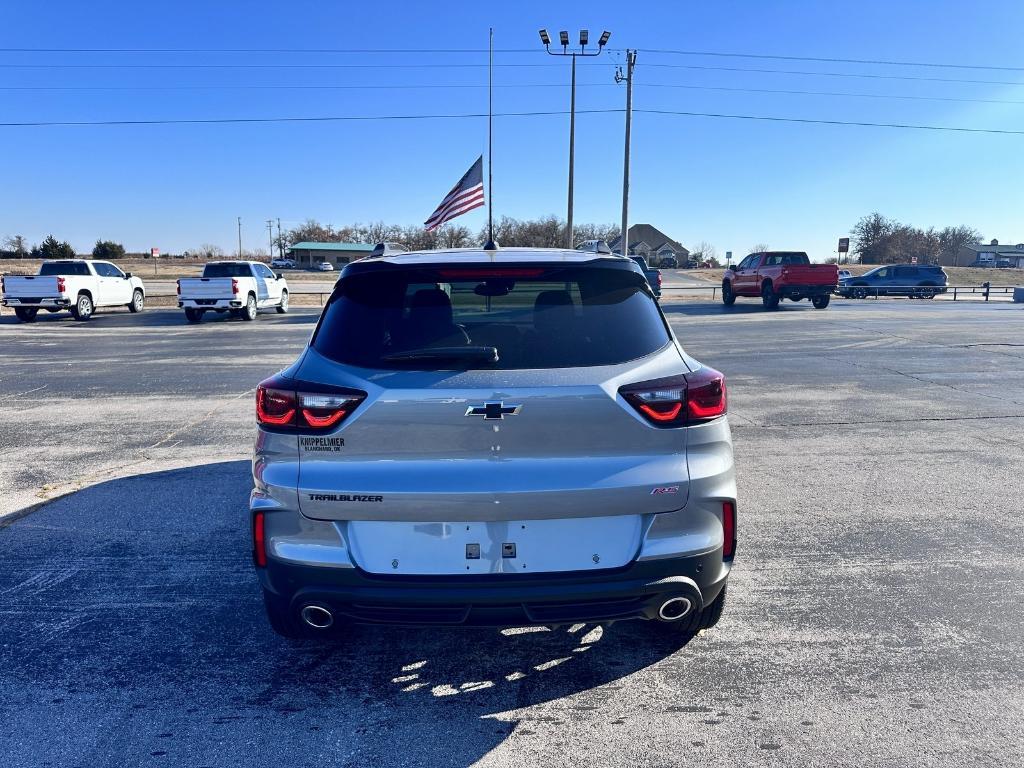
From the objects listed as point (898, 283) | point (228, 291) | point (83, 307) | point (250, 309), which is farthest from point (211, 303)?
point (898, 283)

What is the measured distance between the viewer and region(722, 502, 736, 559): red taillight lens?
3045 mm

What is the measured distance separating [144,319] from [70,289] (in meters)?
2.22

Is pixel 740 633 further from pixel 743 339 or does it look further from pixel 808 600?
pixel 743 339

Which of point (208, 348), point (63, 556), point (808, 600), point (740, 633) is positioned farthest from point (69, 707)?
point (208, 348)

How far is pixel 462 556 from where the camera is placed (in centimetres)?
282

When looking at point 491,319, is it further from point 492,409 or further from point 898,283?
point 898,283

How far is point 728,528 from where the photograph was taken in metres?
3.07

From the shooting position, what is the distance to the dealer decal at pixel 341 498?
9.20ft

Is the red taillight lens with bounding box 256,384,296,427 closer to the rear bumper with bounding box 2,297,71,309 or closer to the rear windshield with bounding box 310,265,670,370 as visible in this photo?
the rear windshield with bounding box 310,265,670,370

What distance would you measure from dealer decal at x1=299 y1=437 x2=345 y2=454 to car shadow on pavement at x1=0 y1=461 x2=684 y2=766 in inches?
40.9

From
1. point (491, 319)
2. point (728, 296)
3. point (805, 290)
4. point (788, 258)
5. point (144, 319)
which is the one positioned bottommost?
point (144, 319)

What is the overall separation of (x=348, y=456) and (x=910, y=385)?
1030cm

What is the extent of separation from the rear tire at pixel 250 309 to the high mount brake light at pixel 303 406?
2233 cm

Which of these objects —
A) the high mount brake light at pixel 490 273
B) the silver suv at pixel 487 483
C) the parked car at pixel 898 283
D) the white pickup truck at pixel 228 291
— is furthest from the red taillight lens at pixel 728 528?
the parked car at pixel 898 283
